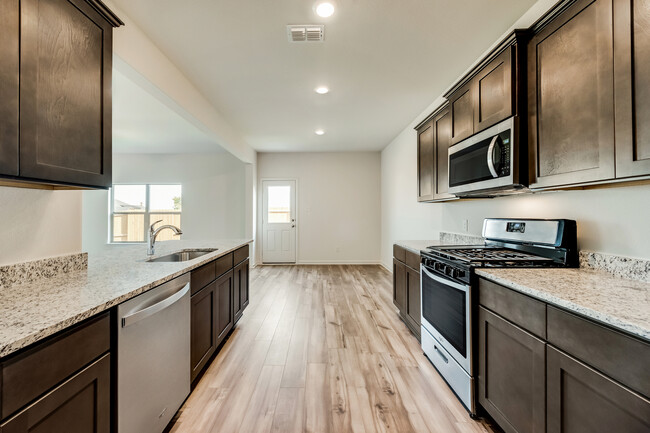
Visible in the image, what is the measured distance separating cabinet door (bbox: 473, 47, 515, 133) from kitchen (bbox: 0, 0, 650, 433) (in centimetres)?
2

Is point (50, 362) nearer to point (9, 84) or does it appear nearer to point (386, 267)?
point (9, 84)

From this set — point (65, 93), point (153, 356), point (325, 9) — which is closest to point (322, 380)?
point (153, 356)

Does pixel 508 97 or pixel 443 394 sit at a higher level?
pixel 508 97

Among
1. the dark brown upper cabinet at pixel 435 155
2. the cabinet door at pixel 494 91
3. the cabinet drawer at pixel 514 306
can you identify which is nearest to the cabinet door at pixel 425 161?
the dark brown upper cabinet at pixel 435 155

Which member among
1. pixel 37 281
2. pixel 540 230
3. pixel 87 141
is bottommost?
pixel 37 281

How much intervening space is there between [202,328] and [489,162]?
2.26 metres

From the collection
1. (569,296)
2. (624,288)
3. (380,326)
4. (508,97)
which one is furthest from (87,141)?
(380,326)

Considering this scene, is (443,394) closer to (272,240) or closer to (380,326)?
(380,326)

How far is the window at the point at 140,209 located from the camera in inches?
259

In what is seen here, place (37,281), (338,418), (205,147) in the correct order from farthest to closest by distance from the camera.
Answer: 1. (205,147)
2. (338,418)
3. (37,281)

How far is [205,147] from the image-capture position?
6.05 metres

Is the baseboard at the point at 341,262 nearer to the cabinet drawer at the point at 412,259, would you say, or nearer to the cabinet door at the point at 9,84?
the cabinet drawer at the point at 412,259

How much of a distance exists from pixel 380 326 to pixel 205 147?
5073 mm

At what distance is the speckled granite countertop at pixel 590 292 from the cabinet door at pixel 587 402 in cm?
20
